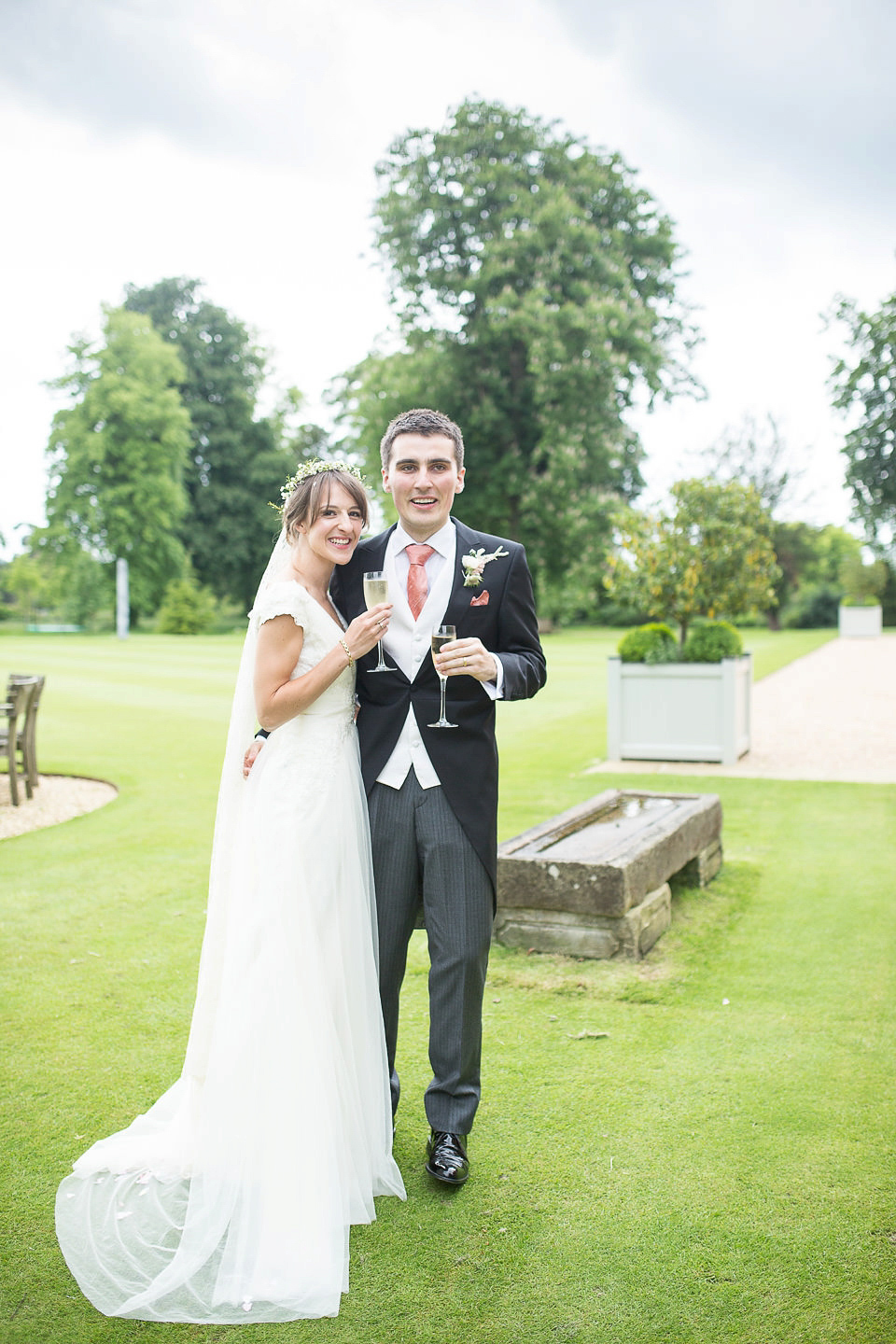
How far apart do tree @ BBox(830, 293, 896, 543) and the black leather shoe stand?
14321mm

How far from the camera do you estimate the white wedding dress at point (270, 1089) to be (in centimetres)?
283

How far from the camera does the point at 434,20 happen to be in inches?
363

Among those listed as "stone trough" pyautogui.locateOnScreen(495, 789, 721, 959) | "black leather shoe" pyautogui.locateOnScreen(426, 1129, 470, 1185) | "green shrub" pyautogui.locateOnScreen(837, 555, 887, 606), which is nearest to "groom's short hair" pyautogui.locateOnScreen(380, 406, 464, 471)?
"black leather shoe" pyautogui.locateOnScreen(426, 1129, 470, 1185)

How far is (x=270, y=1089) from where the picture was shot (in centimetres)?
304

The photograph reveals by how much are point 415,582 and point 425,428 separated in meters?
0.49

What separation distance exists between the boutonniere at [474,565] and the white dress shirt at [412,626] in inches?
3.4

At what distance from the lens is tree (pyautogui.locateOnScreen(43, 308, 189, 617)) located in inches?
1948

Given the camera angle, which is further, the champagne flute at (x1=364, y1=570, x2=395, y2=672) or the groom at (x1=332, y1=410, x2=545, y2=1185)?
the groom at (x1=332, y1=410, x2=545, y2=1185)

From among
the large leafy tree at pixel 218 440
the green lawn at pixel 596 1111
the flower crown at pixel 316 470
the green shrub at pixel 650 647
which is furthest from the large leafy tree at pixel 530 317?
the flower crown at pixel 316 470

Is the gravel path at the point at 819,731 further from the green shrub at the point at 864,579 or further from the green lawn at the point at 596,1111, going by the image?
the green shrub at the point at 864,579

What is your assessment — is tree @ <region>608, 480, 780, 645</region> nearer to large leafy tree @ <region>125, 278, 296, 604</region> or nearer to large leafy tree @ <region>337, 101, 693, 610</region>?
large leafy tree @ <region>337, 101, 693, 610</region>

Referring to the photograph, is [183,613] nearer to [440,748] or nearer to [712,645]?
[712,645]

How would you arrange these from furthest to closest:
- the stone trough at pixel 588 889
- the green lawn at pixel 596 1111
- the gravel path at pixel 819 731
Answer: the gravel path at pixel 819 731
the stone trough at pixel 588 889
the green lawn at pixel 596 1111

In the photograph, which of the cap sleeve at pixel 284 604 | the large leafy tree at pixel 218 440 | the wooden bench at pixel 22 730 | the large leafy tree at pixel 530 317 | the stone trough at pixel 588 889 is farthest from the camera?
the large leafy tree at pixel 218 440
